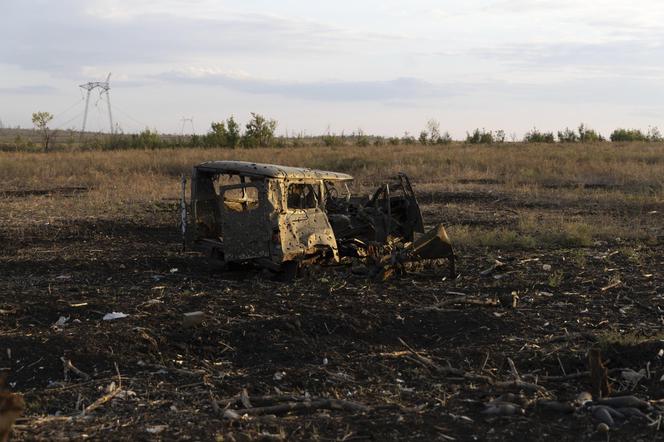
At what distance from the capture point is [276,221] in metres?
9.11

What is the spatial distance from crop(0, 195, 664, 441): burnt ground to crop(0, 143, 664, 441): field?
0.02m

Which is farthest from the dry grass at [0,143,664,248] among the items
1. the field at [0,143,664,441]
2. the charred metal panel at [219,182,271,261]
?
the charred metal panel at [219,182,271,261]

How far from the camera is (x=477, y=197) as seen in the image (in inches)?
798

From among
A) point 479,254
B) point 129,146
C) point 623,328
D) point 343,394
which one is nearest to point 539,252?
point 479,254

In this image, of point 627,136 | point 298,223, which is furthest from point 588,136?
point 298,223

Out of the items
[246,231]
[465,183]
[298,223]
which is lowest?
[246,231]

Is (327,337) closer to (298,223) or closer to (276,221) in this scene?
(276,221)

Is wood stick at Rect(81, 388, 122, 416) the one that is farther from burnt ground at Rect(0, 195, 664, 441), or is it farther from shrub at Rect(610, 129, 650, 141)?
shrub at Rect(610, 129, 650, 141)

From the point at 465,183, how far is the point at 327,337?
18016 mm

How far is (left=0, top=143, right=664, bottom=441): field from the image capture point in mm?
4855

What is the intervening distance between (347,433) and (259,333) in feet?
7.93

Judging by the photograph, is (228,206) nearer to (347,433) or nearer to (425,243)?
(425,243)

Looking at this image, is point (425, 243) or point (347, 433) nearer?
point (347, 433)

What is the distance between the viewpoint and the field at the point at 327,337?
4.86m
